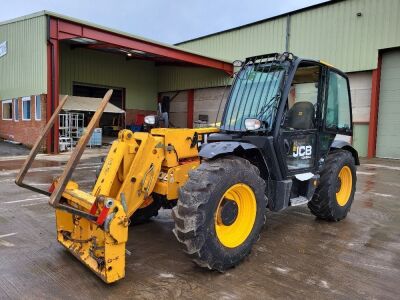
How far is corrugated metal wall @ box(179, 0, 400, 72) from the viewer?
14.9m

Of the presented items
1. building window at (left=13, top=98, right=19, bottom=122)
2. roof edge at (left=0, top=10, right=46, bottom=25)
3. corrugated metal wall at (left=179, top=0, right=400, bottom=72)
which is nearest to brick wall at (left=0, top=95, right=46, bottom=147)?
building window at (left=13, top=98, right=19, bottom=122)

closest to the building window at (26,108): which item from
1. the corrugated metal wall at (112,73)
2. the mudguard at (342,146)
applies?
the corrugated metal wall at (112,73)

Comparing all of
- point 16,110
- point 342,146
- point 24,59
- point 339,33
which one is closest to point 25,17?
point 24,59

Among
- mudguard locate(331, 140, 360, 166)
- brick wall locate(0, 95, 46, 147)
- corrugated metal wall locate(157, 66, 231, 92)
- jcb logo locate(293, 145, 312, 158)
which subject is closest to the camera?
jcb logo locate(293, 145, 312, 158)

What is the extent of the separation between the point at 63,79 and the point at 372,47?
17051 millimetres

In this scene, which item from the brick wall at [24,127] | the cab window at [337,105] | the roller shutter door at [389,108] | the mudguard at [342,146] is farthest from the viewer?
the brick wall at [24,127]

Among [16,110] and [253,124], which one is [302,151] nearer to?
[253,124]

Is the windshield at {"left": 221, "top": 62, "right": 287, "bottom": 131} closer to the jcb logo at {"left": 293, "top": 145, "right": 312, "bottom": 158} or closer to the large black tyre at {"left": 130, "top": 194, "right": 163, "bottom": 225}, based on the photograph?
the jcb logo at {"left": 293, "top": 145, "right": 312, "bottom": 158}

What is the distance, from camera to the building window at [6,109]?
19.9 m

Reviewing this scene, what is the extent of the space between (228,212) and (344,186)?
2.92m

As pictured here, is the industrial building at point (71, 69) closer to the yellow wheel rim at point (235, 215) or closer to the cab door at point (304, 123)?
the cab door at point (304, 123)

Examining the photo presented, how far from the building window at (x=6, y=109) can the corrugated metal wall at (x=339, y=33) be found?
44.2 ft

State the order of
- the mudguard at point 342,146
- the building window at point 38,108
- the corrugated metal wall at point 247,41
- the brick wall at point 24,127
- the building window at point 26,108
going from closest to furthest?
the mudguard at point 342,146 < the building window at point 38,108 < the brick wall at point 24,127 < the building window at point 26,108 < the corrugated metal wall at point 247,41

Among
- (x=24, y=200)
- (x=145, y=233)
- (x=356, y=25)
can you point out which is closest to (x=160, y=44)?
(x=356, y=25)
